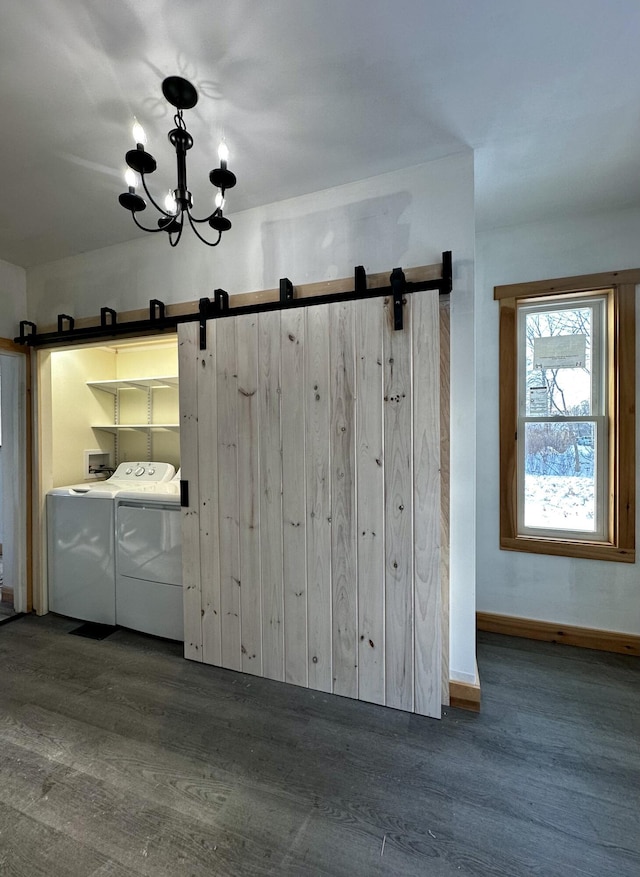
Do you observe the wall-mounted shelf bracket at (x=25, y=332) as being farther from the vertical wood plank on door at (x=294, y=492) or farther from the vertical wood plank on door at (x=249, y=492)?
the vertical wood plank on door at (x=294, y=492)

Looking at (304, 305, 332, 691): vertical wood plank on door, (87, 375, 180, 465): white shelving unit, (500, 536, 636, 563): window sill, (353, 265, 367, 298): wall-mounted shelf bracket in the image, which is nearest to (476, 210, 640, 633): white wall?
(500, 536, 636, 563): window sill

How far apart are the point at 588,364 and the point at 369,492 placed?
1811 mm

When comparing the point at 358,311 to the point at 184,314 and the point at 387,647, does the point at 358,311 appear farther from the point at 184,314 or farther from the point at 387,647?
the point at 387,647

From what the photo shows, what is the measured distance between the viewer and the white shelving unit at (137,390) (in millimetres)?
3397

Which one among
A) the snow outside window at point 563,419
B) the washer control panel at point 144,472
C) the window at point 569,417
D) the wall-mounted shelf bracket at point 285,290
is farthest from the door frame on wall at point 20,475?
the snow outside window at point 563,419

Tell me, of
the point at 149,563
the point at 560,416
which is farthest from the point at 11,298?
the point at 560,416

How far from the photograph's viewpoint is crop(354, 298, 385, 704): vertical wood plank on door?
194 cm

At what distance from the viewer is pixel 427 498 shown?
1.87 metres

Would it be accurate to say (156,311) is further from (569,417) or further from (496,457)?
(569,417)

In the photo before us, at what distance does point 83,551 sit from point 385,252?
9.63 feet

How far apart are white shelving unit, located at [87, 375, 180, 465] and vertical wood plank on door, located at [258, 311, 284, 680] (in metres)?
1.48

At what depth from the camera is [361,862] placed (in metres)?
1.25

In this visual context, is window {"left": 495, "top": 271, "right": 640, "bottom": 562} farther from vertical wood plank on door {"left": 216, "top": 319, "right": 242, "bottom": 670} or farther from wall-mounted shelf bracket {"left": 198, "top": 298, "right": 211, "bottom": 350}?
wall-mounted shelf bracket {"left": 198, "top": 298, "right": 211, "bottom": 350}

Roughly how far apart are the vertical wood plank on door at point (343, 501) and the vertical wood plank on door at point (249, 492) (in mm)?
455
